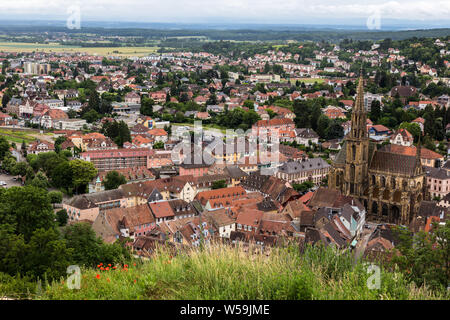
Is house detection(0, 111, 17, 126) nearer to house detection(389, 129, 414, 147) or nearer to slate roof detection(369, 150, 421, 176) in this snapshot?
house detection(389, 129, 414, 147)

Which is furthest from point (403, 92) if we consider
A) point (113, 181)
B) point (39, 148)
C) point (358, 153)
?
point (113, 181)

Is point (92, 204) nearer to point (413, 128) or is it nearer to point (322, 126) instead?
point (322, 126)

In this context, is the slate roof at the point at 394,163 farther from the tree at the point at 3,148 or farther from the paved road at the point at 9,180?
the tree at the point at 3,148

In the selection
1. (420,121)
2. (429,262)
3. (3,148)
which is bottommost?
(3,148)

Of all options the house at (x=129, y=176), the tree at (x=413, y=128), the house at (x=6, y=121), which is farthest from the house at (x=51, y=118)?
the tree at (x=413, y=128)

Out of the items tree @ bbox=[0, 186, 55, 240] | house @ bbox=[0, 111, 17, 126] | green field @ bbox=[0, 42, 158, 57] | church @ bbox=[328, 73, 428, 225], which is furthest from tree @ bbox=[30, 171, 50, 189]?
green field @ bbox=[0, 42, 158, 57]
